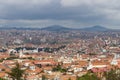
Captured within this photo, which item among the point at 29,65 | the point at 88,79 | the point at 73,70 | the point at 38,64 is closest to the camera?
the point at 88,79

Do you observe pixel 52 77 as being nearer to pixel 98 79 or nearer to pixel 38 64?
pixel 98 79

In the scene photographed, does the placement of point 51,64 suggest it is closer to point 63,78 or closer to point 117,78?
point 63,78

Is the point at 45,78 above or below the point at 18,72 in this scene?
below

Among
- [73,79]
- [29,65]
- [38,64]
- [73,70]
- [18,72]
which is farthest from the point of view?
[38,64]

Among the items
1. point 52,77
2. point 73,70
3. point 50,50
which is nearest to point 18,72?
point 52,77

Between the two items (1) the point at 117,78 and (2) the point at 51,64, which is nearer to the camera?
(1) the point at 117,78

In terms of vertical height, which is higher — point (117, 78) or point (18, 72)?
point (18, 72)

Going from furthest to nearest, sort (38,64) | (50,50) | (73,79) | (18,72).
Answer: (50,50), (38,64), (73,79), (18,72)

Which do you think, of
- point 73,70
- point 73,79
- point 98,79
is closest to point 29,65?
point 73,70

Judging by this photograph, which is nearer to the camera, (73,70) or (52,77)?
(52,77)
